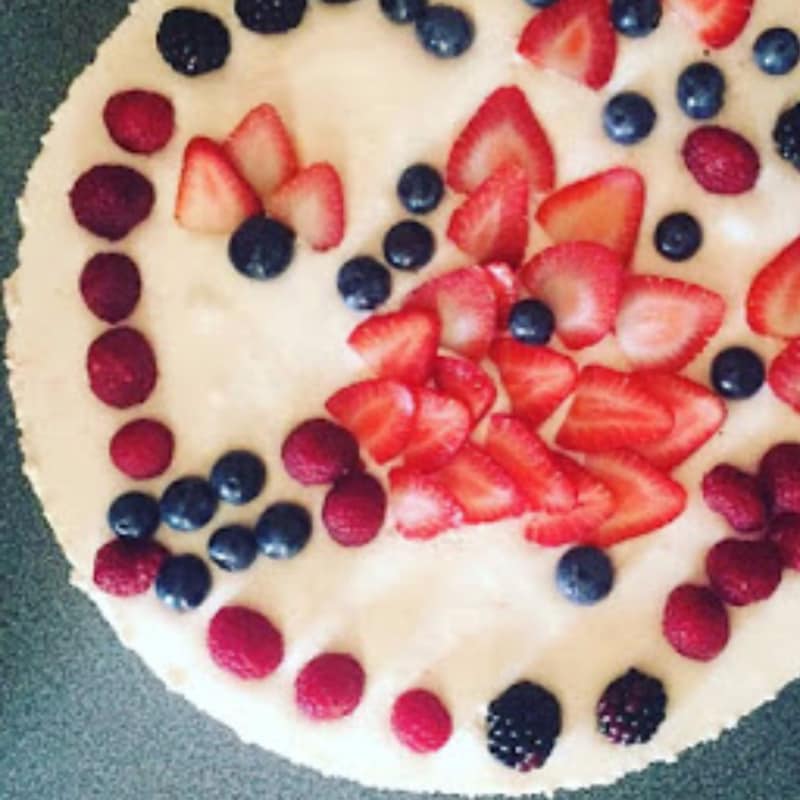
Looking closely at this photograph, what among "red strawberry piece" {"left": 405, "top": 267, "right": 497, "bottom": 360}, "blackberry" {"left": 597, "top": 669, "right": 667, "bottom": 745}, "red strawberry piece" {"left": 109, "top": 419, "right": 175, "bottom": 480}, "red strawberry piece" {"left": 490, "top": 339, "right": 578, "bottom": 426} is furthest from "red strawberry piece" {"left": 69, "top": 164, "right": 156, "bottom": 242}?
"blackberry" {"left": 597, "top": 669, "right": 667, "bottom": 745}

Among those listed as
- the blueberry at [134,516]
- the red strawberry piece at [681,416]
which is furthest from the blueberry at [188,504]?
the red strawberry piece at [681,416]

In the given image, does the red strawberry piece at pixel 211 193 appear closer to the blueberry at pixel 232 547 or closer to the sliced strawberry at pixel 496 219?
the sliced strawberry at pixel 496 219

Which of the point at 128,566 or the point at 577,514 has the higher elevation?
the point at 577,514

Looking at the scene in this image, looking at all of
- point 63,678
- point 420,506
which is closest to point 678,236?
point 420,506

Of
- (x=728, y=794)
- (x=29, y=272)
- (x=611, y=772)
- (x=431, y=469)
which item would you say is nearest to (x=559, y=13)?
(x=431, y=469)

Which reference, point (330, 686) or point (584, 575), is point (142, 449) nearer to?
point (330, 686)

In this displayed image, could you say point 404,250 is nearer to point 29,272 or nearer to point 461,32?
point 461,32

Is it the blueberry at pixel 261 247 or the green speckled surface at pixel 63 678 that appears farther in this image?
the green speckled surface at pixel 63 678
